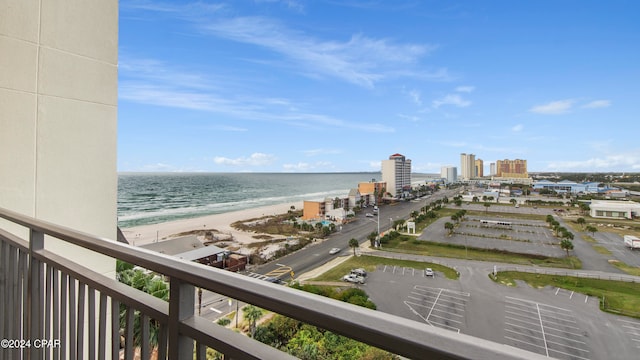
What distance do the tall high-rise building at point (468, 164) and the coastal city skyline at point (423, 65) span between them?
2821mm

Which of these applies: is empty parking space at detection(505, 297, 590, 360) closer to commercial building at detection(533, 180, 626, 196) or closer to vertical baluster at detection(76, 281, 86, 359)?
vertical baluster at detection(76, 281, 86, 359)

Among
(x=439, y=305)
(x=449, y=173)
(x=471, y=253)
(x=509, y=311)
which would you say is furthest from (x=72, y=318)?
(x=449, y=173)

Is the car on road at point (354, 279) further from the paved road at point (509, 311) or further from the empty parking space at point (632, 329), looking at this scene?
the empty parking space at point (632, 329)

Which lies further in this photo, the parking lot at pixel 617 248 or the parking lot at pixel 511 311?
the parking lot at pixel 617 248

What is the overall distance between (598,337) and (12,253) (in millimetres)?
10218

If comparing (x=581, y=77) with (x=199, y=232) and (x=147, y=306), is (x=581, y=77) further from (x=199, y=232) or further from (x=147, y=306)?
(x=199, y=232)

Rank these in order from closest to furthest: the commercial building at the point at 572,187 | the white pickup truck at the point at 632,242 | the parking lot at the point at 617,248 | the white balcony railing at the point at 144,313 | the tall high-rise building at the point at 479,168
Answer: the white balcony railing at the point at 144,313
the parking lot at the point at 617,248
the white pickup truck at the point at 632,242
the commercial building at the point at 572,187
the tall high-rise building at the point at 479,168

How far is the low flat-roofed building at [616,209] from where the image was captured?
14.1 meters

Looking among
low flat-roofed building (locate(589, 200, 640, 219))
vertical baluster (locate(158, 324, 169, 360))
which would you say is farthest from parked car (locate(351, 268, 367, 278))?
low flat-roofed building (locate(589, 200, 640, 219))

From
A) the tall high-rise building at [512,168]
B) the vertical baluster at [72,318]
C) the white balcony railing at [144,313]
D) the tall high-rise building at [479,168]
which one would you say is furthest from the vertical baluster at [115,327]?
the tall high-rise building at [479,168]

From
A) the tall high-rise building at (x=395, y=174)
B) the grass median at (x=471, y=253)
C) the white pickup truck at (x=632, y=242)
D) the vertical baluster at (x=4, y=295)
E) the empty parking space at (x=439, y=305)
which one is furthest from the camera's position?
the tall high-rise building at (x=395, y=174)

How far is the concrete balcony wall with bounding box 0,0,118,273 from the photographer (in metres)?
1.39

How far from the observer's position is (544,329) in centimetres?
741

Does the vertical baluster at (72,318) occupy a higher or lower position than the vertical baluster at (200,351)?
lower
